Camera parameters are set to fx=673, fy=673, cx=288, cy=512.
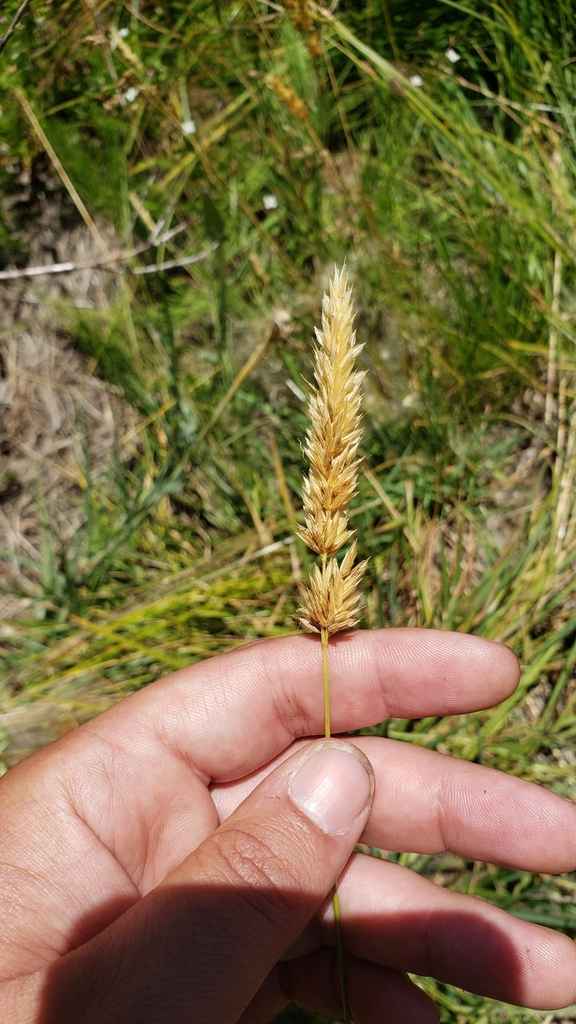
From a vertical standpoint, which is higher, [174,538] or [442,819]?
[174,538]

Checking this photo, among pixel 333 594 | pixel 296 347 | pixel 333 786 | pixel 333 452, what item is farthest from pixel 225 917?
pixel 296 347

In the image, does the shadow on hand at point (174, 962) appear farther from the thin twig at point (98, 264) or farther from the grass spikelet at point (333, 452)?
the thin twig at point (98, 264)

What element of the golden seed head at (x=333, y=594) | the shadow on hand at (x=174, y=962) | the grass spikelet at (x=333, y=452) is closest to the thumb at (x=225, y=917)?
the shadow on hand at (x=174, y=962)

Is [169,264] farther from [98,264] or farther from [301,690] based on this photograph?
[301,690]

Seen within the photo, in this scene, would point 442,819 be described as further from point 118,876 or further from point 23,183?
point 23,183

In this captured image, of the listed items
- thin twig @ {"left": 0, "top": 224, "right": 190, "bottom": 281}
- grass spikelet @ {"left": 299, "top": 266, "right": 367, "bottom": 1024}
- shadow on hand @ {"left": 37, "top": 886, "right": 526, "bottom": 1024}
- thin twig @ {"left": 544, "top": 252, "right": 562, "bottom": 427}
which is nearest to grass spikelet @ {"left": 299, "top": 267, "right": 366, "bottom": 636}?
grass spikelet @ {"left": 299, "top": 266, "right": 367, "bottom": 1024}

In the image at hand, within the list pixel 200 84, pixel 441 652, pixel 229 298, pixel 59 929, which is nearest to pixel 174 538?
pixel 229 298

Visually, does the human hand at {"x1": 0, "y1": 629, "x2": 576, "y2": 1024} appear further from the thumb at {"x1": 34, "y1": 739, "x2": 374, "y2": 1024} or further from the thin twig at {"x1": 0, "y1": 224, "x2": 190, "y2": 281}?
the thin twig at {"x1": 0, "y1": 224, "x2": 190, "y2": 281}
